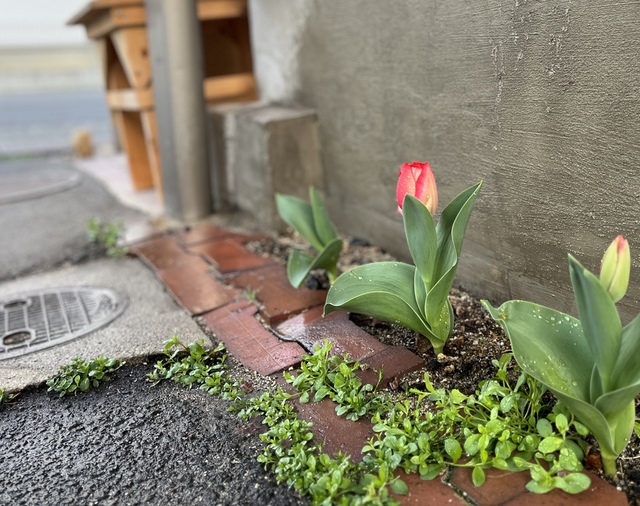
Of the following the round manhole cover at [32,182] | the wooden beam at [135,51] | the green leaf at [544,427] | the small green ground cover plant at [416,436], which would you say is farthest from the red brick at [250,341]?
the round manhole cover at [32,182]

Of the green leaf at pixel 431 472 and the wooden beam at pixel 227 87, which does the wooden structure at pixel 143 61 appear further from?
the green leaf at pixel 431 472

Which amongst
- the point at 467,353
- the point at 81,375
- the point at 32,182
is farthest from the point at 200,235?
the point at 32,182

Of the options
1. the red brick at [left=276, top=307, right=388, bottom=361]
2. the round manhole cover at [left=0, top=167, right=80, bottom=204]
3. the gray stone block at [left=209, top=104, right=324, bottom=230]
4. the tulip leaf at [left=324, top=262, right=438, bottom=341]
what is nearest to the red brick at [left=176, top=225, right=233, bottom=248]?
the gray stone block at [left=209, top=104, right=324, bottom=230]

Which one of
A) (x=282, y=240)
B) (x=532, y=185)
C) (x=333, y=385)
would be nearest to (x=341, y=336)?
(x=333, y=385)

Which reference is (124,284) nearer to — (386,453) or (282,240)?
(282,240)

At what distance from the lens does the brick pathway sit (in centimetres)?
130

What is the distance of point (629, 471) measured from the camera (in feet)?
4.43

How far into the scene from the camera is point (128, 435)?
1598 mm

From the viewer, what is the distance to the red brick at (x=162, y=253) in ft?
9.35

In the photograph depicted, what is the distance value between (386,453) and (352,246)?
1565 millimetres

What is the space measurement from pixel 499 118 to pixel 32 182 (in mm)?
4255

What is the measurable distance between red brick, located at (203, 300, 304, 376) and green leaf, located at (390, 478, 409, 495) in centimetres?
61

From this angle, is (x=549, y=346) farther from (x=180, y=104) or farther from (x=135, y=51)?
(x=135, y=51)

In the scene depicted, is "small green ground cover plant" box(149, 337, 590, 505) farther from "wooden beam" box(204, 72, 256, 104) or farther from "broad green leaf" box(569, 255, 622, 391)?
"wooden beam" box(204, 72, 256, 104)
